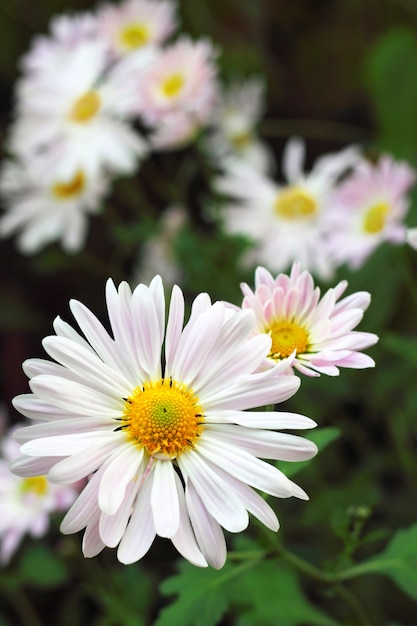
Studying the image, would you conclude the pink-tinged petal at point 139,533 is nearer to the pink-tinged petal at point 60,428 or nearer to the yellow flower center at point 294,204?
the pink-tinged petal at point 60,428

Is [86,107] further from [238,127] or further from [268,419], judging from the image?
[268,419]

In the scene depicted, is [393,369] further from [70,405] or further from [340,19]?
[340,19]

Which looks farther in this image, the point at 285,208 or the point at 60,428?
the point at 285,208

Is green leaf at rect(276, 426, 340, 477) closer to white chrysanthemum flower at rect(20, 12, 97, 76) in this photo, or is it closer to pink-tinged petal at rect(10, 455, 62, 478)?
pink-tinged petal at rect(10, 455, 62, 478)

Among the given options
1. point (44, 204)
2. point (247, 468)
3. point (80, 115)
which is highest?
point (80, 115)

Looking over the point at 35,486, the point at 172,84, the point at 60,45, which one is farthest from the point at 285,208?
the point at 35,486

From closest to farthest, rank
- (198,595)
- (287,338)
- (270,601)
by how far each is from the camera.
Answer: (287,338) < (198,595) < (270,601)
